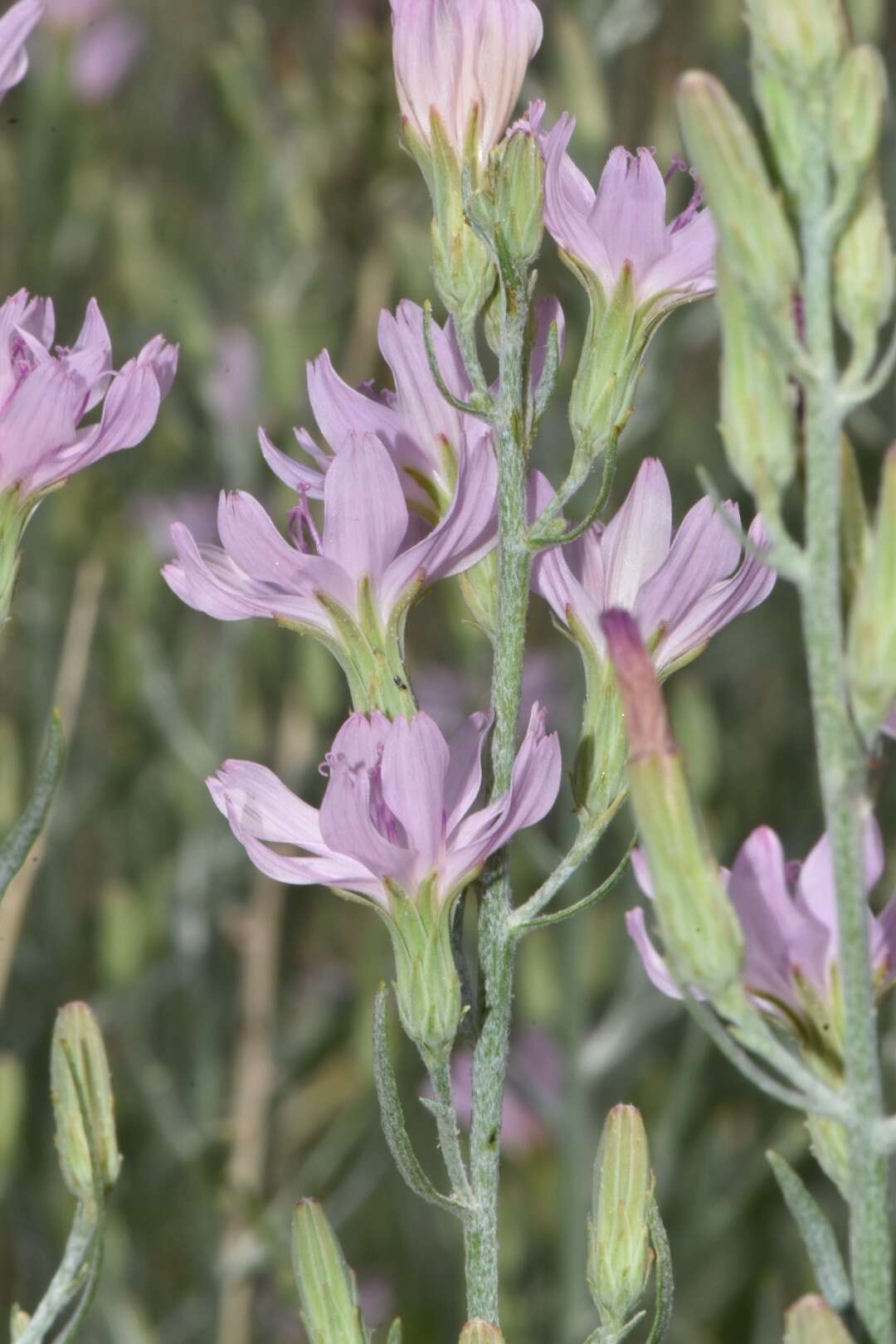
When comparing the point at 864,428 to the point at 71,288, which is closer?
the point at 864,428

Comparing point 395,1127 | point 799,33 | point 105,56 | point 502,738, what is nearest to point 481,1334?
point 395,1127

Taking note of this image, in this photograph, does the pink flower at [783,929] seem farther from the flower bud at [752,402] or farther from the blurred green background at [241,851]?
the blurred green background at [241,851]

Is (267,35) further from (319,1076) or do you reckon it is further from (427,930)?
(427,930)

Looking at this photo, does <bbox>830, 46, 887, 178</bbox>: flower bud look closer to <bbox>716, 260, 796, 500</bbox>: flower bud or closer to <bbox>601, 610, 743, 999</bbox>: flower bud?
<bbox>716, 260, 796, 500</bbox>: flower bud

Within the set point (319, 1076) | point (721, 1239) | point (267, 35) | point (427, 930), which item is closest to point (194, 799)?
point (319, 1076)

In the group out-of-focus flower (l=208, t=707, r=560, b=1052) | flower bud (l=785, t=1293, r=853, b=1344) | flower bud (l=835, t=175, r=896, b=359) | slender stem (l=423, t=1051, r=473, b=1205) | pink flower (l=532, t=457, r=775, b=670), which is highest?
flower bud (l=835, t=175, r=896, b=359)

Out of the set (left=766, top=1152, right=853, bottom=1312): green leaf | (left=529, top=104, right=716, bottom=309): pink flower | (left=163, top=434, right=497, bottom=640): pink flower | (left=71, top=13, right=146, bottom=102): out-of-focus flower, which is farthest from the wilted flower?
(left=71, top=13, right=146, bottom=102): out-of-focus flower
